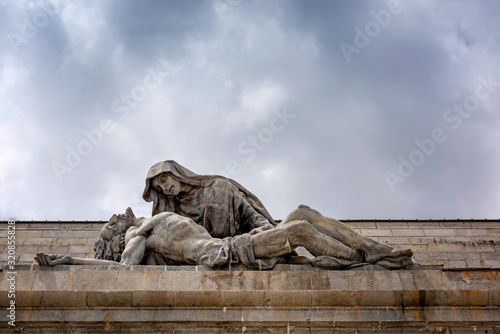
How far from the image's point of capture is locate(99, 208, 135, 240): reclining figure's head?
1345 centimetres

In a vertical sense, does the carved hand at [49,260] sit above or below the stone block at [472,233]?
below

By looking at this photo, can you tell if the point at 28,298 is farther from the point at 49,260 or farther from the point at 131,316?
the point at 131,316

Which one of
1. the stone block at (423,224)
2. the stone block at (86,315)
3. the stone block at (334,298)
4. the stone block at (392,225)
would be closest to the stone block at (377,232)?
the stone block at (392,225)

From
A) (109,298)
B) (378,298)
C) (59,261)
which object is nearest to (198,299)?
(109,298)

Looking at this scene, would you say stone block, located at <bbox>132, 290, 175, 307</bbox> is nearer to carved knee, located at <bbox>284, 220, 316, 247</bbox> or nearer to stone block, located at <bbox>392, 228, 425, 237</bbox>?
carved knee, located at <bbox>284, 220, 316, 247</bbox>

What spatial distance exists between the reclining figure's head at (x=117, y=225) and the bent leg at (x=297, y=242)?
2.64 metres

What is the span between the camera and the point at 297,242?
12.2 meters

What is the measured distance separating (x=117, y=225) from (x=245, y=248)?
276 centimetres

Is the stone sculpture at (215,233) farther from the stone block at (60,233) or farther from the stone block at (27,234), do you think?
the stone block at (27,234)

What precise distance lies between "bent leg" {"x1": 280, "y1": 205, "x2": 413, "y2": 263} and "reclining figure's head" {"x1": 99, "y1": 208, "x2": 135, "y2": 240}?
295 centimetres

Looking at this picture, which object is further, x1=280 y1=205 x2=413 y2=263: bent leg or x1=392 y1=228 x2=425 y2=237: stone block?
x1=392 y1=228 x2=425 y2=237: stone block

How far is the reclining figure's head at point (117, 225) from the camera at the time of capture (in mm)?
13453

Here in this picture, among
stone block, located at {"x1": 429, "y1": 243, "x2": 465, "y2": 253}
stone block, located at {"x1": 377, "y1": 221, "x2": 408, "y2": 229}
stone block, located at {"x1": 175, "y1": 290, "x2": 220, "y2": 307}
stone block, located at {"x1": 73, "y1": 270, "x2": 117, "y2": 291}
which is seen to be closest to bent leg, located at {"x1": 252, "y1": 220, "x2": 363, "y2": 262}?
stone block, located at {"x1": 175, "y1": 290, "x2": 220, "y2": 307}

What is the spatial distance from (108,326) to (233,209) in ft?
13.3
